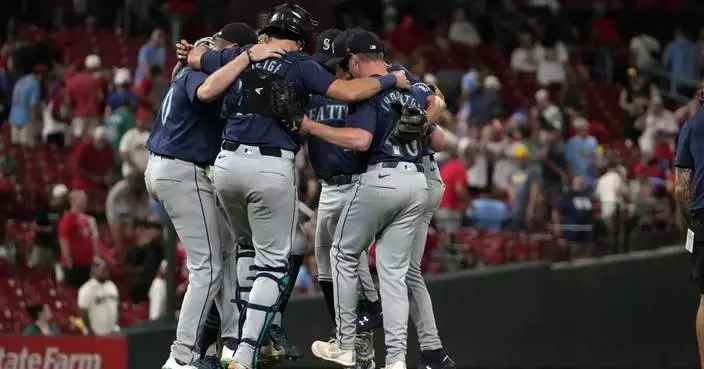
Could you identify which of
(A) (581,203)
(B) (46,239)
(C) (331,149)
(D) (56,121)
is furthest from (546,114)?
(C) (331,149)

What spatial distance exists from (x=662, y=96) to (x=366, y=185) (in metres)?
13.9

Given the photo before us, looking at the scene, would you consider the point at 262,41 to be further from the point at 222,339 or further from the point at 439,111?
the point at 222,339

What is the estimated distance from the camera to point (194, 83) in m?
9.20

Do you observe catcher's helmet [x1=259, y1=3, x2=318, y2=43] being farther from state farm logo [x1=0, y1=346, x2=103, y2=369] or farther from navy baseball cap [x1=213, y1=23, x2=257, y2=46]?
state farm logo [x1=0, y1=346, x2=103, y2=369]

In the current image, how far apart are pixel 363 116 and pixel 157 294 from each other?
5.43 metres

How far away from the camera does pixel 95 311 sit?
46.2 ft

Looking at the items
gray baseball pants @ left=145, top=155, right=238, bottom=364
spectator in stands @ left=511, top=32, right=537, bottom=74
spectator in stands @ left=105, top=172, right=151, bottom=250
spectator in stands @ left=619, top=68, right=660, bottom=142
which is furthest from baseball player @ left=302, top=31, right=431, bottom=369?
spectator in stands @ left=511, top=32, right=537, bottom=74

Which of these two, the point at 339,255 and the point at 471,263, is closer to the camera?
the point at 339,255

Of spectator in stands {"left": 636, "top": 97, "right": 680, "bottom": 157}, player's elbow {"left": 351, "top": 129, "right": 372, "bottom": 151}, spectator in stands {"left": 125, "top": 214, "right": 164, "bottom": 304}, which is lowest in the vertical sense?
spectator in stands {"left": 125, "top": 214, "right": 164, "bottom": 304}

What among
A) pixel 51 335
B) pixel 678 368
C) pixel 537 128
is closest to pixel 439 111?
pixel 51 335

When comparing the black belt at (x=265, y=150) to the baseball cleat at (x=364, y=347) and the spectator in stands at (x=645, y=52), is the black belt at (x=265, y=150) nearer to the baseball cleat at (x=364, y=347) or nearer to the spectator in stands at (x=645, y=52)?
the baseball cleat at (x=364, y=347)

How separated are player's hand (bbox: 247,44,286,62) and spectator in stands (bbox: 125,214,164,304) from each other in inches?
222

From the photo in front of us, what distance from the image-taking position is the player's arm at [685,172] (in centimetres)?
949

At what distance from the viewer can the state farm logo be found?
12742mm
